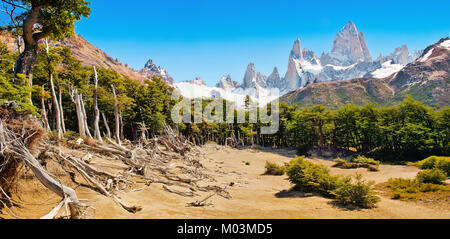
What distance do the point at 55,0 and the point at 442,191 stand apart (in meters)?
17.4

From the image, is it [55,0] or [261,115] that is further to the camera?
[261,115]

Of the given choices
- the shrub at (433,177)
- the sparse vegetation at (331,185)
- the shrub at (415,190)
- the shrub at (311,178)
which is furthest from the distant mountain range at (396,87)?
the sparse vegetation at (331,185)

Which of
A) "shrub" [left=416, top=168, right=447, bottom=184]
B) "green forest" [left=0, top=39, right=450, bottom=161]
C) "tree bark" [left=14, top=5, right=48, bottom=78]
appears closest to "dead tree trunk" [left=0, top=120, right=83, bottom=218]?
"tree bark" [left=14, top=5, right=48, bottom=78]

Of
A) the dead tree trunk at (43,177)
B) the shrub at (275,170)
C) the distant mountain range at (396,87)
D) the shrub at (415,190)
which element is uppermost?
the distant mountain range at (396,87)

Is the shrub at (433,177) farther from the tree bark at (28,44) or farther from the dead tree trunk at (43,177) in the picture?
the tree bark at (28,44)

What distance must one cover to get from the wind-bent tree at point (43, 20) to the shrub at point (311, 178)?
11.5 m

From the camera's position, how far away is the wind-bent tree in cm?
662

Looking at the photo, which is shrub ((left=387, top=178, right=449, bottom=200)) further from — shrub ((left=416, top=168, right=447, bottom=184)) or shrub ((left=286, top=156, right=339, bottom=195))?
shrub ((left=286, top=156, right=339, bottom=195))

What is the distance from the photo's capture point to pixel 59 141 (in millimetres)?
9289

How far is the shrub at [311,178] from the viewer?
9.30m
